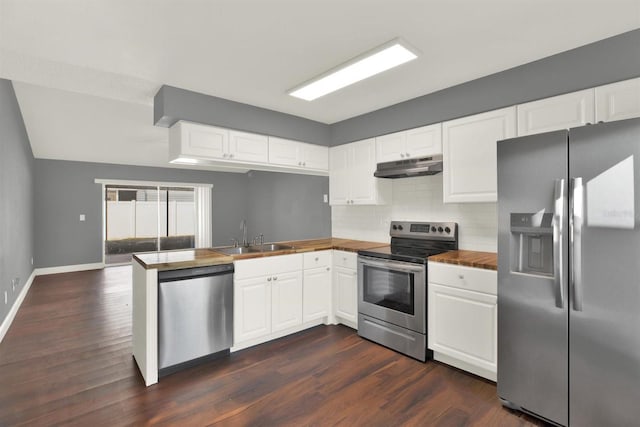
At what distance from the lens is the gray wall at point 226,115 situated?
279cm

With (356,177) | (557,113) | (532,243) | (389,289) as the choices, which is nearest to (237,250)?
(356,177)

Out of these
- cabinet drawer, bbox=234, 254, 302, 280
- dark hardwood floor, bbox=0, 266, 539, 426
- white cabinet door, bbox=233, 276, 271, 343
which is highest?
cabinet drawer, bbox=234, 254, 302, 280

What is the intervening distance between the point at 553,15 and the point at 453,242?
1910 millimetres

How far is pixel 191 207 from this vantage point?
8102 millimetres

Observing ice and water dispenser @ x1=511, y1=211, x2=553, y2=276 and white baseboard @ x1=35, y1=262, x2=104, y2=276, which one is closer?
ice and water dispenser @ x1=511, y1=211, x2=553, y2=276

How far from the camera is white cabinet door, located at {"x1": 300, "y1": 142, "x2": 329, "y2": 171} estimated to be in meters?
3.78

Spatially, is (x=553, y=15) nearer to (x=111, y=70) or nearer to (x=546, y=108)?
(x=546, y=108)

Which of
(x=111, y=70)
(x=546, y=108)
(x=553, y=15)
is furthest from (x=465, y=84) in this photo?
(x=111, y=70)

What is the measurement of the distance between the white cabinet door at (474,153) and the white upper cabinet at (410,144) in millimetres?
88

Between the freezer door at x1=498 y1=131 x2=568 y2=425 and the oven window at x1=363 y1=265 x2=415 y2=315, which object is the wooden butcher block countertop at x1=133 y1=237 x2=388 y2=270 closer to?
the oven window at x1=363 y1=265 x2=415 y2=315

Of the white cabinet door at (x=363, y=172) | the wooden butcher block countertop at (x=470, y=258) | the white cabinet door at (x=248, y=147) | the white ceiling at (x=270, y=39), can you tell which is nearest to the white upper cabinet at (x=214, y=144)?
the white cabinet door at (x=248, y=147)

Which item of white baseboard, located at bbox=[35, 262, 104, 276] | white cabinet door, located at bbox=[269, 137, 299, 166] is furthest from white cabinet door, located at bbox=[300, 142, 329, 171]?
white baseboard, located at bbox=[35, 262, 104, 276]

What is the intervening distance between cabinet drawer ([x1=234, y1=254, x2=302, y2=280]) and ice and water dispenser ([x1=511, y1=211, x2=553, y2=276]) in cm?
195

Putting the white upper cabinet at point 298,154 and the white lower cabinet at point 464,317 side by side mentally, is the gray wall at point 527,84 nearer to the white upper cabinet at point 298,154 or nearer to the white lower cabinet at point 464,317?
the white upper cabinet at point 298,154
